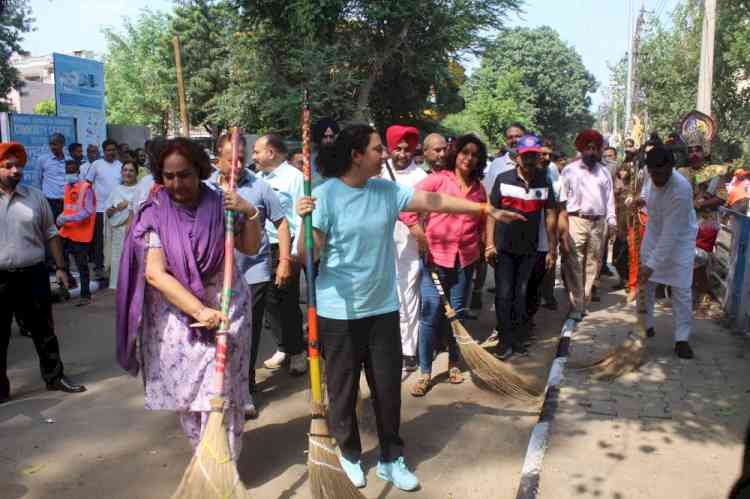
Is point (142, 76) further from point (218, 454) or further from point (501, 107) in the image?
point (218, 454)

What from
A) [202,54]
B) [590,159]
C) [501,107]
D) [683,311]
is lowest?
[683,311]

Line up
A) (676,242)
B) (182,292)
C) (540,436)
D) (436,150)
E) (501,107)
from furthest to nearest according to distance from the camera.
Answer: (501,107)
(676,242)
(436,150)
(540,436)
(182,292)

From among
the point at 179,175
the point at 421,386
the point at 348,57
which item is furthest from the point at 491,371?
the point at 348,57

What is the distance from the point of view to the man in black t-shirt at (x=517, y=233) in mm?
6051

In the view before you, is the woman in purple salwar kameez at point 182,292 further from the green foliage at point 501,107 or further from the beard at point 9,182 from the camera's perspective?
the green foliage at point 501,107

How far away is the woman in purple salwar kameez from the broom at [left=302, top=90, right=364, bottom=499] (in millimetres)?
365

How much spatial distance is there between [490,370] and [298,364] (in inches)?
69.1

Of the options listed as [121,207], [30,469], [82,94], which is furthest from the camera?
[82,94]

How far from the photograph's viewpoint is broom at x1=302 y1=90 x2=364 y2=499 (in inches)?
134

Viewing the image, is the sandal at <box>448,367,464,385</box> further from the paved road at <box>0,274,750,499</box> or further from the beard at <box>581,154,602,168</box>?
the beard at <box>581,154,602,168</box>

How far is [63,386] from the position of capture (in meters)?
5.62

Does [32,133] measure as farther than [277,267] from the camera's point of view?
Yes

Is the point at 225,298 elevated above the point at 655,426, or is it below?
above

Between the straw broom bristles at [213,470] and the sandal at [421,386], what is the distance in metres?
2.33
